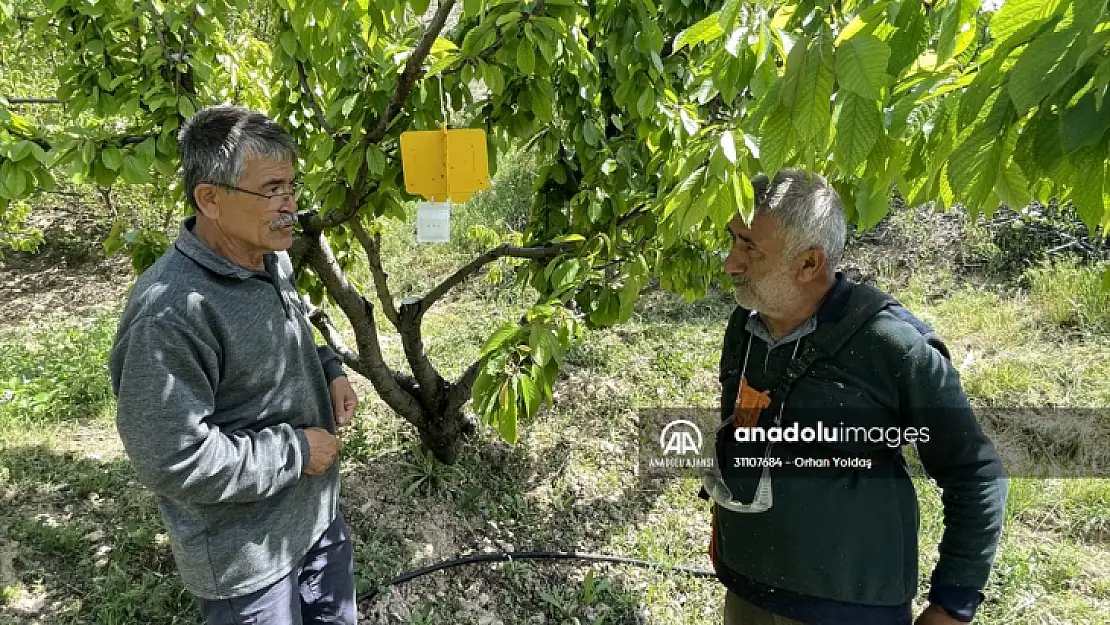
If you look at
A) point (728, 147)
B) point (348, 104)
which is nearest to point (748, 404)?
point (728, 147)

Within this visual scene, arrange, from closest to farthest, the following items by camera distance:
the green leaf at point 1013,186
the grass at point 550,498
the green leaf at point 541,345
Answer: the green leaf at point 1013,186 < the green leaf at point 541,345 < the grass at point 550,498

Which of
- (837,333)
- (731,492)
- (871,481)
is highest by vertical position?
(837,333)

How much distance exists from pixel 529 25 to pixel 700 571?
98.0 inches

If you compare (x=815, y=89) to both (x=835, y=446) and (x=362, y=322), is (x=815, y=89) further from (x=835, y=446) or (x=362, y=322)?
(x=362, y=322)

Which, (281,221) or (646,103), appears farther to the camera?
(646,103)

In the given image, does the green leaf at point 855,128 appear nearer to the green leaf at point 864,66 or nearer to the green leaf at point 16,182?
the green leaf at point 864,66

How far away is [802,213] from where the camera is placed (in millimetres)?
1575

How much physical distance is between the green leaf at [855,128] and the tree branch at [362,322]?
2.14 meters

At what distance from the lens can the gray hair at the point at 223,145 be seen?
1.54 metres

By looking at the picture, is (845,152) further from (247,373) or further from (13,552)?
(13,552)

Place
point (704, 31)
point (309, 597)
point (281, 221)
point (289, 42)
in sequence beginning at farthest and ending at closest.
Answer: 1. point (289, 42)
2. point (309, 597)
3. point (281, 221)
4. point (704, 31)

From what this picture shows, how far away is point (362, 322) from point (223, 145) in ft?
4.79

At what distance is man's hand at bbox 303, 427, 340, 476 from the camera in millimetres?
1622

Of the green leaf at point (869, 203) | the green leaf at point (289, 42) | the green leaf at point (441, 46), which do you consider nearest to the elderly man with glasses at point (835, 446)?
the green leaf at point (869, 203)
